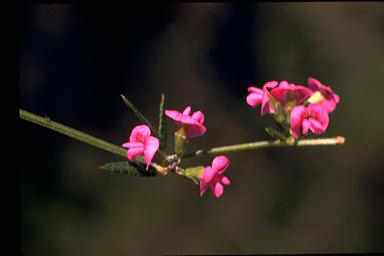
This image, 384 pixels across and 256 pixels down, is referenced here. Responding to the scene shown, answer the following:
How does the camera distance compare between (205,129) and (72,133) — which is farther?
(205,129)

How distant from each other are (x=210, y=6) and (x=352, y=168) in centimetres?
128

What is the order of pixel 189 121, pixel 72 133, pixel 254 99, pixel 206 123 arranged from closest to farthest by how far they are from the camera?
1. pixel 72 133
2. pixel 189 121
3. pixel 254 99
4. pixel 206 123

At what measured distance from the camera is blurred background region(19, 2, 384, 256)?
3115mm

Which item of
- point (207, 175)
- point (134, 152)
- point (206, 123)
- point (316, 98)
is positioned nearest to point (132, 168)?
point (134, 152)

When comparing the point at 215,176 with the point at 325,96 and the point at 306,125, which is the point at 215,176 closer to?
the point at 306,125

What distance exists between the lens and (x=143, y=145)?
1.09 meters

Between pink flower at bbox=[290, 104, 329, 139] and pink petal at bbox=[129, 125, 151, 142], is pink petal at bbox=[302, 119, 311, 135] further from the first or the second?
pink petal at bbox=[129, 125, 151, 142]

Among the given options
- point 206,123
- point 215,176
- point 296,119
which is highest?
point 206,123

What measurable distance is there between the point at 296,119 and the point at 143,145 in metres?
0.29

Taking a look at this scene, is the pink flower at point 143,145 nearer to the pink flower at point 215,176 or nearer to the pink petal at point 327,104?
the pink flower at point 215,176

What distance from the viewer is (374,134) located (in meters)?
3.49

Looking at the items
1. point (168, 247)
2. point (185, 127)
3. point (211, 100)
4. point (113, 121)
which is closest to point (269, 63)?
point (211, 100)

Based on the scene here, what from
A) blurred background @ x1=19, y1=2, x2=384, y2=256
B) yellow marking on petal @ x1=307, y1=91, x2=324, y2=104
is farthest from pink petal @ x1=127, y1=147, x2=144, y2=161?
blurred background @ x1=19, y1=2, x2=384, y2=256

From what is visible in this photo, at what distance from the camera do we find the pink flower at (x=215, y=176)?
3.65 ft
